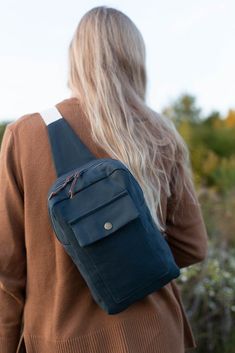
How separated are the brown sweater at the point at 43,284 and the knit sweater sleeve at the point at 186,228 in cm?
35

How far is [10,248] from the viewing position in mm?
2025

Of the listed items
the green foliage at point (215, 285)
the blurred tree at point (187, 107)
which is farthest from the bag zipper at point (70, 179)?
the blurred tree at point (187, 107)


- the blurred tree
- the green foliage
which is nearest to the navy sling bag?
the green foliage

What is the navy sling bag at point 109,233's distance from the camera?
5.84 ft

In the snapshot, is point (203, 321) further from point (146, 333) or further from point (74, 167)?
point (74, 167)

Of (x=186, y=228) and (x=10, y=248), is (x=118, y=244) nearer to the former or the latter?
(x=10, y=248)

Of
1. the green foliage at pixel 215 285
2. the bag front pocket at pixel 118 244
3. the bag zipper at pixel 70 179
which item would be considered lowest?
the green foliage at pixel 215 285

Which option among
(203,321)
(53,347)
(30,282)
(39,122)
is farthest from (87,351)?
(203,321)

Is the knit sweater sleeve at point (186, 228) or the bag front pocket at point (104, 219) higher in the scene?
the bag front pocket at point (104, 219)

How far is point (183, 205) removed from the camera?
2354 mm

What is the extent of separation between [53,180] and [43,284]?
380mm

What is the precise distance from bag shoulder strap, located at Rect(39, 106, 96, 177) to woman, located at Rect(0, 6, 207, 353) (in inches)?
1.2

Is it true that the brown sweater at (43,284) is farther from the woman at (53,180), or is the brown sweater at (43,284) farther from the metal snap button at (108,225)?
the metal snap button at (108,225)

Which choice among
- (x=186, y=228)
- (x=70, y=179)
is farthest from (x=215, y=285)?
(x=70, y=179)
